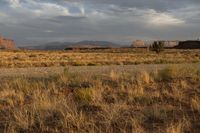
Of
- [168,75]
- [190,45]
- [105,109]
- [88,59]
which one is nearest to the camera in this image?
[105,109]

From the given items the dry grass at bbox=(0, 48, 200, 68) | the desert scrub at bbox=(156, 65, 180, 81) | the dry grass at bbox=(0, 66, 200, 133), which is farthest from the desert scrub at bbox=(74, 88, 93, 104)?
the dry grass at bbox=(0, 48, 200, 68)

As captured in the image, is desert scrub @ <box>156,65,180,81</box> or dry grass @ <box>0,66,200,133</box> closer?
dry grass @ <box>0,66,200,133</box>

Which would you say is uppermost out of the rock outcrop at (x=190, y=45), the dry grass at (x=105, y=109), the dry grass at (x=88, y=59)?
the dry grass at (x=105, y=109)

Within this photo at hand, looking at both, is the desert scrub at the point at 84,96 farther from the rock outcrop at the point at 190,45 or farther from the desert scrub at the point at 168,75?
the rock outcrop at the point at 190,45

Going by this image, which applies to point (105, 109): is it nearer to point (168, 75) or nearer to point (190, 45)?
point (168, 75)

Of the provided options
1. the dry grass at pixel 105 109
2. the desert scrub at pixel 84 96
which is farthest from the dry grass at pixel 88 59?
the desert scrub at pixel 84 96

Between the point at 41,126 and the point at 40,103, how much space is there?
2.06m

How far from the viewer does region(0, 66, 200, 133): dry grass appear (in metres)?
8.26

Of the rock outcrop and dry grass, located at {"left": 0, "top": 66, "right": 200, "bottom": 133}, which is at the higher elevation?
dry grass, located at {"left": 0, "top": 66, "right": 200, "bottom": 133}

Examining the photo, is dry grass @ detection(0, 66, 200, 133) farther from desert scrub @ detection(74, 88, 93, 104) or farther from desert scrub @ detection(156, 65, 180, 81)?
desert scrub @ detection(156, 65, 180, 81)

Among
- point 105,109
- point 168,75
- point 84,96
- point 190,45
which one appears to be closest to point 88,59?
point 168,75

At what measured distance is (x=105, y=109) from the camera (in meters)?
9.43

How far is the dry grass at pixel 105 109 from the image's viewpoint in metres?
8.26

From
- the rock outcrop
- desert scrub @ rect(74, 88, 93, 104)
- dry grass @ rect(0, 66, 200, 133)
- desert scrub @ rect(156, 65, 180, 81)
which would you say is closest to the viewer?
dry grass @ rect(0, 66, 200, 133)
